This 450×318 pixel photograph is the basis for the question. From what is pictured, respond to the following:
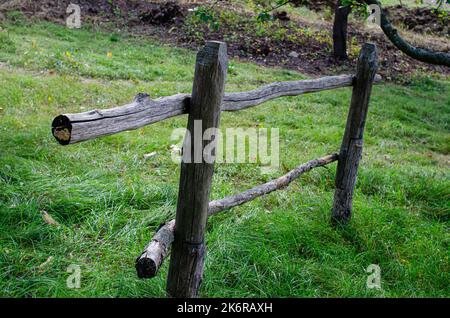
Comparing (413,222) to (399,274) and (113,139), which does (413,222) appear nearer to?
(399,274)

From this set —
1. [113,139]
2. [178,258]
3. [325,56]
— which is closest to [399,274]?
[178,258]

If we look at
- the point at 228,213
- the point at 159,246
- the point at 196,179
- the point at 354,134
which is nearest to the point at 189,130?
the point at 196,179

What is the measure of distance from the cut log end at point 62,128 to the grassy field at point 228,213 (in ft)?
4.14

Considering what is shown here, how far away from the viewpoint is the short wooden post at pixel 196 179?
2102mm

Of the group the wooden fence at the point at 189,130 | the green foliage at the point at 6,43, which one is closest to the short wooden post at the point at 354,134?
the wooden fence at the point at 189,130

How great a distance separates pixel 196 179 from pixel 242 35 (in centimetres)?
1092

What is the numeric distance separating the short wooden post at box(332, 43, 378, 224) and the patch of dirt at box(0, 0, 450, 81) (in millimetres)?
7372

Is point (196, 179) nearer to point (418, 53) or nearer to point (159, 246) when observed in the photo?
point (159, 246)

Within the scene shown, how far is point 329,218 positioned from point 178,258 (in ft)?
6.16

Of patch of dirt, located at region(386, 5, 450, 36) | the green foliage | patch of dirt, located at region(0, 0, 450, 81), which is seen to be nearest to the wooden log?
the green foliage

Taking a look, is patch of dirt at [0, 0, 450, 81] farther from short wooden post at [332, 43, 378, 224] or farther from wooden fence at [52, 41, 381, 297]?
wooden fence at [52, 41, 381, 297]

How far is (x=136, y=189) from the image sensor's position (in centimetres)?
393

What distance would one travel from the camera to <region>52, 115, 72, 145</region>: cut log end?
1.67 m

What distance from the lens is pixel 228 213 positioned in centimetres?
379
